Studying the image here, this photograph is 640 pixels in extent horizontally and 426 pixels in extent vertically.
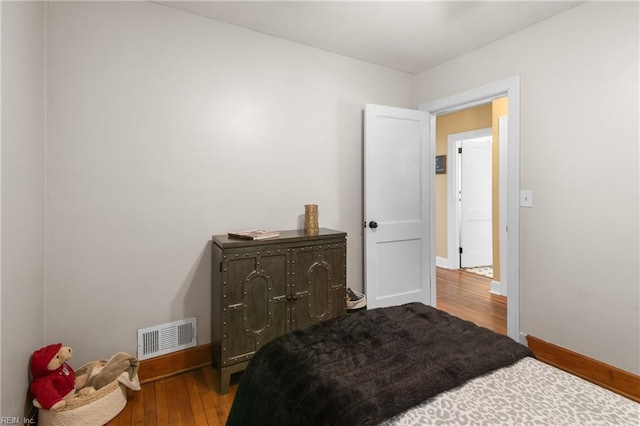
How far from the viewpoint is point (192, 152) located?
232cm

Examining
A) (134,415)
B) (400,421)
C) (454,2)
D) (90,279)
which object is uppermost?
(454,2)

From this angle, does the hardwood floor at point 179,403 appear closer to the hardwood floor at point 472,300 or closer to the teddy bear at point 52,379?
the teddy bear at point 52,379

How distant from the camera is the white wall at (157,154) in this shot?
77.0 inches

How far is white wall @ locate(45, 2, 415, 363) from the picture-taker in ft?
6.41

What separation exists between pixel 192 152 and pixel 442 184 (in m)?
4.35

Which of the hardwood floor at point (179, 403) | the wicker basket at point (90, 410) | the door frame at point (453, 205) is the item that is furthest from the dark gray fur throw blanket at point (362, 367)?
the door frame at point (453, 205)

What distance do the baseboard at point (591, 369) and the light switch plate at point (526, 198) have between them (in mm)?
1053

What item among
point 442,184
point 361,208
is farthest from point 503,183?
point 361,208

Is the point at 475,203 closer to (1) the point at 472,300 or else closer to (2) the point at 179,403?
(1) the point at 472,300

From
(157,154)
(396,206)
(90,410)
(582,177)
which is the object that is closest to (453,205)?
(396,206)

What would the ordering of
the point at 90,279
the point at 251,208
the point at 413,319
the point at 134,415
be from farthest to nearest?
the point at 251,208 < the point at 90,279 < the point at 134,415 < the point at 413,319

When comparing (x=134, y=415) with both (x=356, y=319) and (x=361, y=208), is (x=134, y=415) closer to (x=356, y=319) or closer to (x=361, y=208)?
(x=356, y=319)

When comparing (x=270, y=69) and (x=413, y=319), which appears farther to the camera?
(x=270, y=69)

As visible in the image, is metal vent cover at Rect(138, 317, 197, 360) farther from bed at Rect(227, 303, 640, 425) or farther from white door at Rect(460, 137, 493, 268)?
white door at Rect(460, 137, 493, 268)
